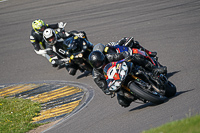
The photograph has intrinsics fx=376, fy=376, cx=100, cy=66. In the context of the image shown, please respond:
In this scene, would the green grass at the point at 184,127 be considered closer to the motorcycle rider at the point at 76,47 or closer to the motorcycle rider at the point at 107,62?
the motorcycle rider at the point at 107,62

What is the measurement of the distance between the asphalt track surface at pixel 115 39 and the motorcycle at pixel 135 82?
0.83 feet

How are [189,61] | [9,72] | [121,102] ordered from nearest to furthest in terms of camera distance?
1. [121,102]
2. [189,61]
3. [9,72]

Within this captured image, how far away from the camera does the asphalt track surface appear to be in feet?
22.7

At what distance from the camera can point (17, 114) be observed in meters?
9.33

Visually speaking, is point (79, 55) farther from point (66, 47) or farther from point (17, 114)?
point (17, 114)

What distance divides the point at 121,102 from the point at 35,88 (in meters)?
4.46

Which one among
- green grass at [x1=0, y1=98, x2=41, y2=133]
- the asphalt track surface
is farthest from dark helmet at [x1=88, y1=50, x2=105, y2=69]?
green grass at [x1=0, y1=98, x2=41, y2=133]

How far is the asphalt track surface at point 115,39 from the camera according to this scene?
693 cm

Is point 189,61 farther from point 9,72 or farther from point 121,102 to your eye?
point 9,72

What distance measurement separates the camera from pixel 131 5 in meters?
18.0

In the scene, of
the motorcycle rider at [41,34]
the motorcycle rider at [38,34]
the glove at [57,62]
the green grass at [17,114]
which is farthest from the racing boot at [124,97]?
the motorcycle rider at [38,34]

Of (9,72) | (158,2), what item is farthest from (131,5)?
(9,72)

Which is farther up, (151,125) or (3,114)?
(151,125)

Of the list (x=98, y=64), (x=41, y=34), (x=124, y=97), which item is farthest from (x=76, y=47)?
(x=124, y=97)
